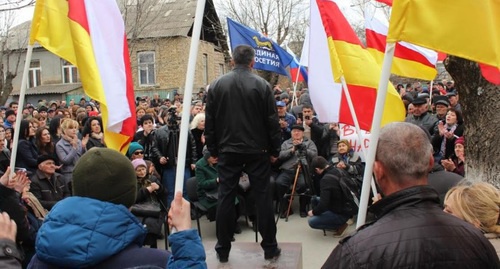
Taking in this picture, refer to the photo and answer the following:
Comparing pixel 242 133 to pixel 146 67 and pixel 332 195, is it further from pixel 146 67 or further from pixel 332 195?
pixel 146 67

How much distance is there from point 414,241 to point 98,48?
2.76 metres

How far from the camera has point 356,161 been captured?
22.6ft

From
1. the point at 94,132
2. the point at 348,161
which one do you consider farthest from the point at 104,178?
the point at 94,132

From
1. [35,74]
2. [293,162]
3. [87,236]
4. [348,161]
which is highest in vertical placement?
[35,74]

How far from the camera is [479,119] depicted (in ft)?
18.6

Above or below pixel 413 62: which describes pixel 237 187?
below

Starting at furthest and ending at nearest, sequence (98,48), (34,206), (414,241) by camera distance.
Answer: (34,206)
(98,48)
(414,241)

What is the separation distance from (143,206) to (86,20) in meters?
2.75

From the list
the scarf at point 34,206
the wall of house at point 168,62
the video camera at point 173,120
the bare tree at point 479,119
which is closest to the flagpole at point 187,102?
the scarf at point 34,206

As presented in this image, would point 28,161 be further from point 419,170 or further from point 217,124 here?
point 419,170

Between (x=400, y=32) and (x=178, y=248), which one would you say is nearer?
(x=178, y=248)

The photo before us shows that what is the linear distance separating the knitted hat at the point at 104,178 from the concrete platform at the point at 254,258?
7.98ft

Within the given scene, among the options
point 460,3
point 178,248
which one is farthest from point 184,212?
point 460,3

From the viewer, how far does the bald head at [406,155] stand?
1.89m
